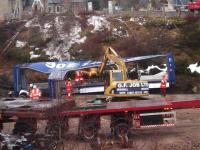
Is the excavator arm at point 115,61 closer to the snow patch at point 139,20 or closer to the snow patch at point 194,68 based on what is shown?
the snow patch at point 194,68

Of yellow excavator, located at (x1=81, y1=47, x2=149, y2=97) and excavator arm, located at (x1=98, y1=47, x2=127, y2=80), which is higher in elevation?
excavator arm, located at (x1=98, y1=47, x2=127, y2=80)

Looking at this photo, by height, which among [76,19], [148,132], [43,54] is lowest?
[148,132]

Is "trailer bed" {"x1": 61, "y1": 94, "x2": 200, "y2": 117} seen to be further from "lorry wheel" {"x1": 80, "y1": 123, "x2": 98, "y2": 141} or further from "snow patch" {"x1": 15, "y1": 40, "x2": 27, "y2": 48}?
"snow patch" {"x1": 15, "y1": 40, "x2": 27, "y2": 48}

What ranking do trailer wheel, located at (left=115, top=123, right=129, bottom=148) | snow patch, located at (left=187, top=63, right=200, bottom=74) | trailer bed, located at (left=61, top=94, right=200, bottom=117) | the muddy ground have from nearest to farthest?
1. the muddy ground
2. trailer wheel, located at (left=115, top=123, right=129, bottom=148)
3. trailer bed, located at (left=61, top=94, right=200, bottom=117)
4. snow patch, located at (left=187, top=63, right=200, bottom=74)

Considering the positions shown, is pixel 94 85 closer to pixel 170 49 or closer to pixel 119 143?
→ pixel 170 49

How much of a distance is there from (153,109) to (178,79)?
1950cm

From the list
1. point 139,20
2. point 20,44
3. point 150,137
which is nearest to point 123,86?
point 150,137

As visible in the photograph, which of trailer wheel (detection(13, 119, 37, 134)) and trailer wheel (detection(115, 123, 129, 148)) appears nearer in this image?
trailer wheel (detection(13, 119, 37, 134))

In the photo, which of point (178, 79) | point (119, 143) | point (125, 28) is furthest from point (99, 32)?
point (119, 143)

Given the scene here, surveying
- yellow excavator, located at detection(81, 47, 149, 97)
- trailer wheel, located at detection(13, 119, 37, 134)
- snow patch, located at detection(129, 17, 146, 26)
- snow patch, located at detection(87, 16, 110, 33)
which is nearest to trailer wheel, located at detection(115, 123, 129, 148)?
trailer wheel, located at detection(13, 119, 37, 134)

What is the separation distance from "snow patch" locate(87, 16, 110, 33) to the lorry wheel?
3018cm

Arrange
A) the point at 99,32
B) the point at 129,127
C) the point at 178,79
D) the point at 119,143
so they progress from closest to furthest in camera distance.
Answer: the point at 119,143 < the point at 129,127 < the point at 178,79 < the point at 99,32

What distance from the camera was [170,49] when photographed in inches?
1805

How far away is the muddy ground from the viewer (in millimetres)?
19217
